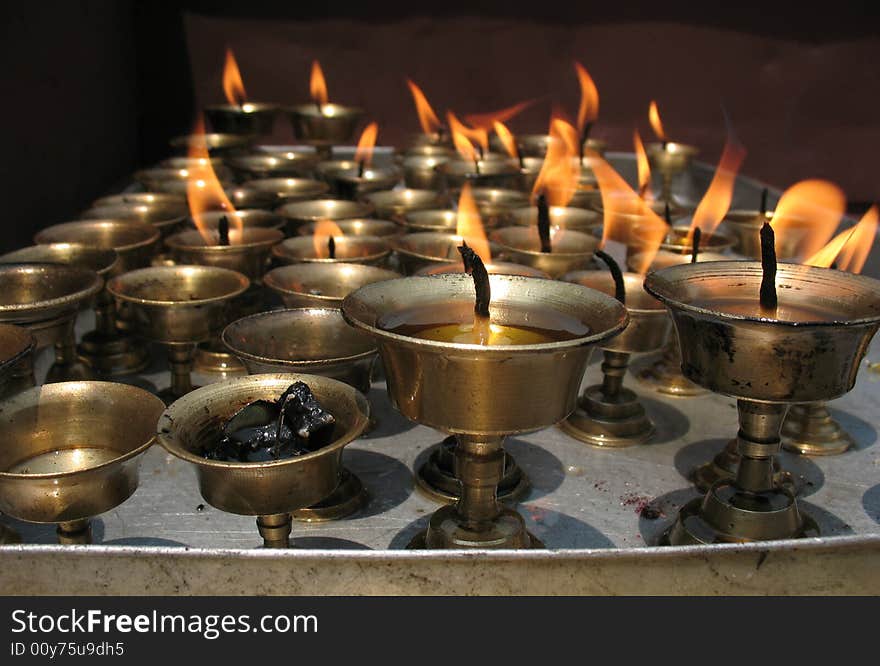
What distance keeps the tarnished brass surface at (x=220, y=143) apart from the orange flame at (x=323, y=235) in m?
2.28

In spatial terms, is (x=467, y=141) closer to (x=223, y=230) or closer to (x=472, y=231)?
(x=472, y=231)

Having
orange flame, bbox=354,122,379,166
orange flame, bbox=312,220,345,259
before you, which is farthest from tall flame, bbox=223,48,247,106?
orange flame, bbox=312,220,345,259

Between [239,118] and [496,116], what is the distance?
8.74 ft

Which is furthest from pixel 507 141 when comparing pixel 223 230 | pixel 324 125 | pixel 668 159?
pixel 223 230

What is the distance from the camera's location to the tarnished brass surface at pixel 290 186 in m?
4.79

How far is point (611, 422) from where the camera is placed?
2979 millimetres

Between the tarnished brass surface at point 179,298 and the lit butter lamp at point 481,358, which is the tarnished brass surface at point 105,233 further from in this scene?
the lit butter lamp at point 481,358

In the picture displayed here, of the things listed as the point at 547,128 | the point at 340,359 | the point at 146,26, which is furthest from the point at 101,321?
the point at 547,128

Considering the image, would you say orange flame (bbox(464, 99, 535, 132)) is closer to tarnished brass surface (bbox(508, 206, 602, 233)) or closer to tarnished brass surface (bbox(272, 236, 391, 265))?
tarnished brass surface (bbox(508, 206, 602, 233))

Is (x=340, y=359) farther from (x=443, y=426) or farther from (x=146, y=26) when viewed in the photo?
(x=146, y=26)

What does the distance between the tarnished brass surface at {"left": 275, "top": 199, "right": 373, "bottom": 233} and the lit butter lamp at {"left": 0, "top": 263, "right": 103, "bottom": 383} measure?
133cm

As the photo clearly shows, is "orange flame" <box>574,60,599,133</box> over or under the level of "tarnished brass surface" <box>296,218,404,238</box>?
over

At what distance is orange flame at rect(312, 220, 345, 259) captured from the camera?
3477 millimetres
